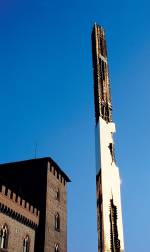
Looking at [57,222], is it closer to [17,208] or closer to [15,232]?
[17,208]

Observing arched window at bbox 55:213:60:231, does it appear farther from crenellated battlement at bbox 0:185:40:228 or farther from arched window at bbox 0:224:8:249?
arched window at bbox 0:224:8:249

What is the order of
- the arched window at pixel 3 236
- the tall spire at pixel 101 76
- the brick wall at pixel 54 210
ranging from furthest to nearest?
the brick wall at pixel 54 210
the arched window at pixel 3 236
the tall spire at pixel 101 76

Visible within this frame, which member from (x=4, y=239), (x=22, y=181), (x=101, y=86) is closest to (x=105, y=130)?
(x=101, y=86)

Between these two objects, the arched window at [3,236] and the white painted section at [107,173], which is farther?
the arched window at [3,236]

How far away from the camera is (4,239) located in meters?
20.8

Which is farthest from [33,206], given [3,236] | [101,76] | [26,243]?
[101,76]

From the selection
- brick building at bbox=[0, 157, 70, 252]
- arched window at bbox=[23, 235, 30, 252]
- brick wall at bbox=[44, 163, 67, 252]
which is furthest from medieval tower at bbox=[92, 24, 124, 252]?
brick wall at bbox=[44, 163, 67, 252]

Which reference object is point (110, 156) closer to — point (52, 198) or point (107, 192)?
point (107, 192)

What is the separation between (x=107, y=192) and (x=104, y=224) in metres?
0.55

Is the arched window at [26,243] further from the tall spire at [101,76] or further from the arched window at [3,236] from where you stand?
the tall spire at [101,76]

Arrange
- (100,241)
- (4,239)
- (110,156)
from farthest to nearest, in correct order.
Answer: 1. (4,239)
2. (110,156)
3. (100,241)

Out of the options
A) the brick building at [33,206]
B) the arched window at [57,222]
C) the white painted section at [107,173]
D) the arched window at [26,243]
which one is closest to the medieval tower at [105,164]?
the white painted section at [107,173]

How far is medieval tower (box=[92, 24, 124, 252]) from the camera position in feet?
16.7

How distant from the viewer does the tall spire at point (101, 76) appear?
6.19 meters
